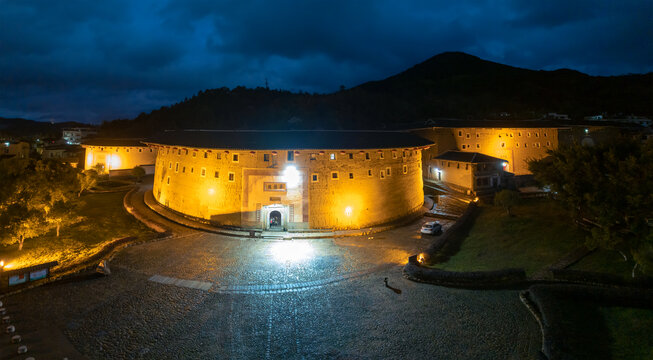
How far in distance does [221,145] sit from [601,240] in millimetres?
23531

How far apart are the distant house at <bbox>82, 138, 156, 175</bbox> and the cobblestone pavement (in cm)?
3273

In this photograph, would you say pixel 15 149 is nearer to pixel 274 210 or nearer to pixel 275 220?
pixel 275 220

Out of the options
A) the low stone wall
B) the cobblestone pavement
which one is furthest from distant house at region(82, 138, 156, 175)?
the low stone wall

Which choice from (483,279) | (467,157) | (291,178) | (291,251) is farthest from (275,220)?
(467,157)

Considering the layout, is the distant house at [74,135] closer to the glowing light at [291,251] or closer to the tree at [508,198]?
the glowing light at [291,251]

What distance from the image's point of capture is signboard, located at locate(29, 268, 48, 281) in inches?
523

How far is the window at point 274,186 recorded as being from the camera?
74.6 feet

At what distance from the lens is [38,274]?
1346 centimetres

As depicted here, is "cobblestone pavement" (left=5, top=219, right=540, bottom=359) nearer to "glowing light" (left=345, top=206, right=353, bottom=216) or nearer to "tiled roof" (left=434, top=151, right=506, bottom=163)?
"glowing light" (left=345, top=206, right=353, bottom=216)

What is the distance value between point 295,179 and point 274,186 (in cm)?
172

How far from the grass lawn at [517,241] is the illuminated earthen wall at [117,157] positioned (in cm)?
4533

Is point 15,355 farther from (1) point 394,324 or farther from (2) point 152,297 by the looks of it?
(1) point 394,324

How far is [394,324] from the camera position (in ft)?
35.1

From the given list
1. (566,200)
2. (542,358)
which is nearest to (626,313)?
(542,358)
